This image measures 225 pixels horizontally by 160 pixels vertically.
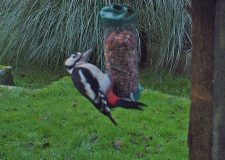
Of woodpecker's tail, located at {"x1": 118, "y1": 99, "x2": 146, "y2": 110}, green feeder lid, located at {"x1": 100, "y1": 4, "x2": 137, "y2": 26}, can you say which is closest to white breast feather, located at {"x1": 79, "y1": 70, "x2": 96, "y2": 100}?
woodpecker's tail, located at {"x1": 118, "y1": 99, "x2": 146, "y2": 110}

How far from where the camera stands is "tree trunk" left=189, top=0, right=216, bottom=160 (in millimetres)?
2547

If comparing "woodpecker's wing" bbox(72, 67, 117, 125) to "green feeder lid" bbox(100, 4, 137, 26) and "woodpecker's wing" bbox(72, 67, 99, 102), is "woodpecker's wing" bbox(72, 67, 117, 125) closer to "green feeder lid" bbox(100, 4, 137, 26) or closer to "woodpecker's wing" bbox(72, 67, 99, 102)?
"woodpecker's wing" bbox(72, 67, 99, 102)

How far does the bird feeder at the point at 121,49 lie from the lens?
226 cm

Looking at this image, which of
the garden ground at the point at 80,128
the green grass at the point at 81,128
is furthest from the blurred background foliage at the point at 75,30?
the green grass at the point at 81,128

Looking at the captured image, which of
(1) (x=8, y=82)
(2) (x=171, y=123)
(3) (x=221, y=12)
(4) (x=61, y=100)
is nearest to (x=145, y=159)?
(2) (x=171, y=123)

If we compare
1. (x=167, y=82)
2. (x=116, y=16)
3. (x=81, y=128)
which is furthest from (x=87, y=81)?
(x=167, y=82)

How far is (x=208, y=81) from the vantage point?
8.50 feet

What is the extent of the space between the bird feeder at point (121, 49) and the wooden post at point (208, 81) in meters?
0.36

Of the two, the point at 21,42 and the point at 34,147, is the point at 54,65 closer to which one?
the point at 21,42

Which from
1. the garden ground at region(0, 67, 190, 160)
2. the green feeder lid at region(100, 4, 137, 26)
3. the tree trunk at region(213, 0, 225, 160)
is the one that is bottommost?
the garden ground at region(0, 67, 190, 160)

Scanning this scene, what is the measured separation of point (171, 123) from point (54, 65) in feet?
8.08

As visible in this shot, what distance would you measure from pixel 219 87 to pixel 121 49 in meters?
0.51

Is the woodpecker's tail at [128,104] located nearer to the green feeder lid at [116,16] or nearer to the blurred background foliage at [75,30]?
the green feeder lid at [116,16]

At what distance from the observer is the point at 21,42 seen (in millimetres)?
7430
